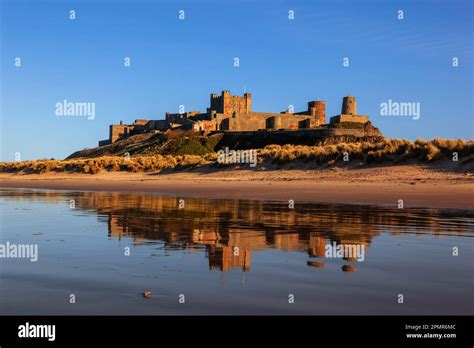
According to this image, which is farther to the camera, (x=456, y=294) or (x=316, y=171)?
(x=316, y=171)

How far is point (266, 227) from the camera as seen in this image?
9.36 meters

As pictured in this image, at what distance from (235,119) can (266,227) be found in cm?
8291

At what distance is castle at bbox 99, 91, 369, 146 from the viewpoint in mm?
91125

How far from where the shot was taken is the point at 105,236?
8.32m

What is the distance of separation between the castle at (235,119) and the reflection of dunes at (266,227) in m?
72.9

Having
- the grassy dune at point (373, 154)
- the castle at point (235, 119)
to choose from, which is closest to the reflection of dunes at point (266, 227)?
the grassy dune at point (373, 154)

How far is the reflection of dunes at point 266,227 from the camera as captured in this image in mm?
7125

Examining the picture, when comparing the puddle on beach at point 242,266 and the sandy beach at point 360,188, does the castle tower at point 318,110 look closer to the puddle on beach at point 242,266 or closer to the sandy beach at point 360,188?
the sandy beach at point 360,188

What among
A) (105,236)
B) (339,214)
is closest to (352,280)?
(105,236)

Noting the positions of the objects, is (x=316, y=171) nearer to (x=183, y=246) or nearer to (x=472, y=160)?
(x=472, y=160)

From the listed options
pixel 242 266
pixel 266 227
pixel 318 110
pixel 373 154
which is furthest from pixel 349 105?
pixel 242 266

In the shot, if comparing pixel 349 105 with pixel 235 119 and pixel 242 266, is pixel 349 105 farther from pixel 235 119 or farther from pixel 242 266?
pixel 242 266

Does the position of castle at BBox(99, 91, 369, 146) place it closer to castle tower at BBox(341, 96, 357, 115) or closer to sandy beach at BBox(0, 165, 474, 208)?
castle tower at BBox(341, 96, 357, 115)

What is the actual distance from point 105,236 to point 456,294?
5439 millimetres
